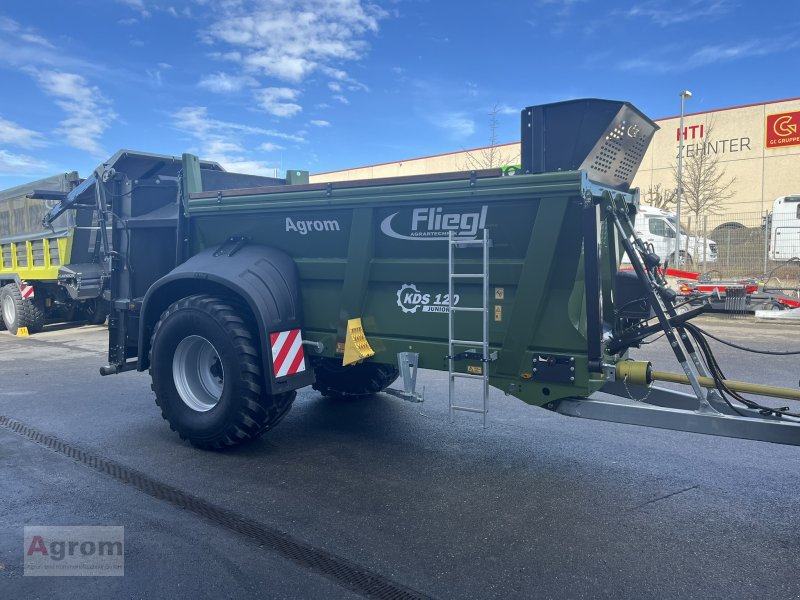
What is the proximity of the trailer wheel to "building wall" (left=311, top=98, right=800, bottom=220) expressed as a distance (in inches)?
863

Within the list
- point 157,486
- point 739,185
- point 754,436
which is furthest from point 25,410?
point 739,185

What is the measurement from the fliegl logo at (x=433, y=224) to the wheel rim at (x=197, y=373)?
188cm

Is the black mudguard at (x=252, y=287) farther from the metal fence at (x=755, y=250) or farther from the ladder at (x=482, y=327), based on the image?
the metal fence at (x=755, y=250)

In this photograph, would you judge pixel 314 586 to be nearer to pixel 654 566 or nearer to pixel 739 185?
pixel 654 566

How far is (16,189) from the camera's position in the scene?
1473cm

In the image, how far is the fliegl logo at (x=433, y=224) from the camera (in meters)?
4.31

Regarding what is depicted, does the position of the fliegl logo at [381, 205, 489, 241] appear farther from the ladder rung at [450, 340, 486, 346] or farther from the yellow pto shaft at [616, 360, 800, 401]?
the yellow pto shaft at [616, 360, 800, 401]

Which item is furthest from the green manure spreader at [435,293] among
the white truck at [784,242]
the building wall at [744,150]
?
the building wall at [744,150]

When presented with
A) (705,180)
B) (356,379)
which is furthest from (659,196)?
(356,379)

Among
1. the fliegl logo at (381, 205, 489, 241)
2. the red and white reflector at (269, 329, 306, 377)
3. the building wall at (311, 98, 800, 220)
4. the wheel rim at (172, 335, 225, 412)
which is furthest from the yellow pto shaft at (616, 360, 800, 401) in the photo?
the building wall at (311, 98, 800, 220)

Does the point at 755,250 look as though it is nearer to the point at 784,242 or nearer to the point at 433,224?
the point at 784,242

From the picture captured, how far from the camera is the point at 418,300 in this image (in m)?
4.64

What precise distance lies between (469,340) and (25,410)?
16.3 feet

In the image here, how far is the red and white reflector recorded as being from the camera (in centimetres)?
482
